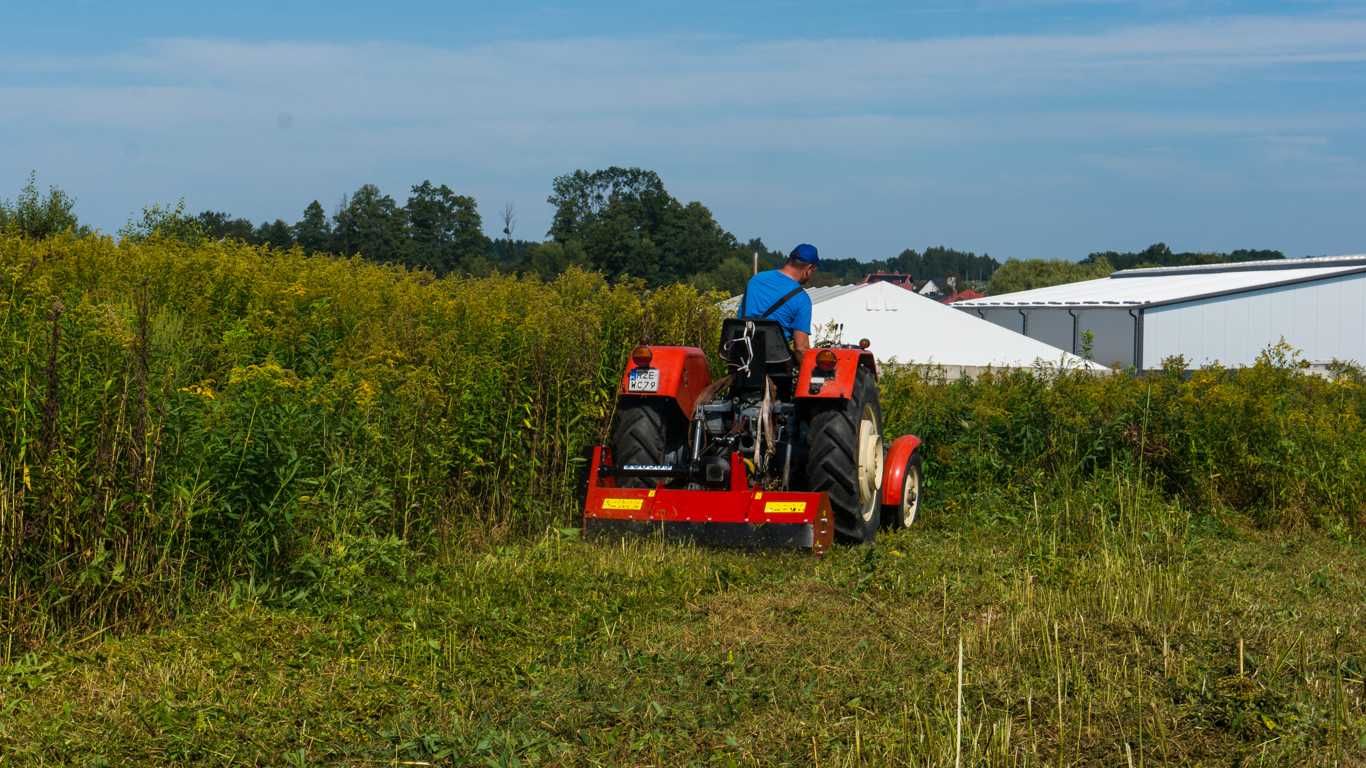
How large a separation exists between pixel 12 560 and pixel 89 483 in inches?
18.9

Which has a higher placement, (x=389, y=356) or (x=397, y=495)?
(x=389, y=356)

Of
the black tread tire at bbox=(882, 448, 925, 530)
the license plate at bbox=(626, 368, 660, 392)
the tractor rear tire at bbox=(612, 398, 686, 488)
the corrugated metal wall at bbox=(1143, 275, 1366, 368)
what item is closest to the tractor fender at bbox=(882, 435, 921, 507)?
the black tread tire at bbox=(882, 448, 925, 530)

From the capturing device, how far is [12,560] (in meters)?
6.45

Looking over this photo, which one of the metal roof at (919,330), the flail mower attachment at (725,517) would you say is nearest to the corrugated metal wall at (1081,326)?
the metal roof at (919,330)

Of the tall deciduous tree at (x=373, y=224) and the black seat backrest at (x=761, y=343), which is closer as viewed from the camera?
the black seat backrest at (x=761, y=343)

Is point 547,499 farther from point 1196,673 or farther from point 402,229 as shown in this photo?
point 402,229

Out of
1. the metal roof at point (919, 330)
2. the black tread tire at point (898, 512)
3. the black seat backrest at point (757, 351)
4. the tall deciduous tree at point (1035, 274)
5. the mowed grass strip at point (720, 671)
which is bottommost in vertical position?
the mowed grass strip at point (720, 671)

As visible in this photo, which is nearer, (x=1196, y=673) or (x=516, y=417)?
(x=1196, y=673)

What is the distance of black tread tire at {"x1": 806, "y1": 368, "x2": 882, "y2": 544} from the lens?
31.3 feet

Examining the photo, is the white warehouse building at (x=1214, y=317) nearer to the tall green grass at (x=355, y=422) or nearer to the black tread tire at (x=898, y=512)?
the tall green grass at (x=355, y=422)

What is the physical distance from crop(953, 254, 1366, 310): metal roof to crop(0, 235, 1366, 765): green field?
48702 mm

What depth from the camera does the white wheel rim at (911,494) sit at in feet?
36.2

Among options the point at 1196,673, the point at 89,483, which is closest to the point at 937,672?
the point at 1196,673

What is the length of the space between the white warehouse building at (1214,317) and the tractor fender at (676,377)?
48.3 m
